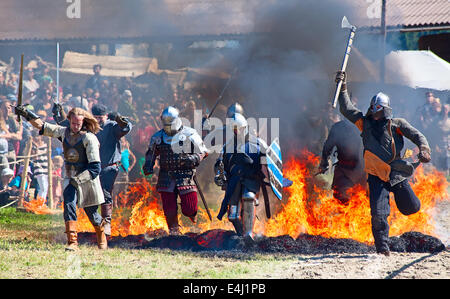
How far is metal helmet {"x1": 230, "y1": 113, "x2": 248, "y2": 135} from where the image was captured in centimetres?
898

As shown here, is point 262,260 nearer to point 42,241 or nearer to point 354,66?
point 42,241

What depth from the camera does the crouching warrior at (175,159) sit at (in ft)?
30.2

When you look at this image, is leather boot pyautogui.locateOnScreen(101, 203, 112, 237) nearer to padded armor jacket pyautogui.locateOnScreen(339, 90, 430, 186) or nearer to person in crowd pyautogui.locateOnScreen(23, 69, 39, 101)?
padded armor jacket pyautogui.locateOnScreen(339, 90, 430, 186)

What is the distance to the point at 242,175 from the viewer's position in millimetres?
8969

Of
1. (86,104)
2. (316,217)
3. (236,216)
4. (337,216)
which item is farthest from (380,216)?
(86,104)

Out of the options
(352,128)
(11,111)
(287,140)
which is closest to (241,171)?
(352,128)

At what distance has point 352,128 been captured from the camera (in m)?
9.79

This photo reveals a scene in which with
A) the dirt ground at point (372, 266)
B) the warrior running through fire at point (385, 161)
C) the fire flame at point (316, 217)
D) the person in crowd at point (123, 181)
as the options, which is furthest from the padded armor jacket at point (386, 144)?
the person in crowd at point (123, 181)

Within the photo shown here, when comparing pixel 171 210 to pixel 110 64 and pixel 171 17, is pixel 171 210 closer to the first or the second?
pixel 171 17

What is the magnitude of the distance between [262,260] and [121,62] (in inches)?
290

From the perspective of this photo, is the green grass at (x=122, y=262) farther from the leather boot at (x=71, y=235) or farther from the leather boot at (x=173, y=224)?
the leather boot at (x=173, y=224)

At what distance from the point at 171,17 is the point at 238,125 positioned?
16.9 ft

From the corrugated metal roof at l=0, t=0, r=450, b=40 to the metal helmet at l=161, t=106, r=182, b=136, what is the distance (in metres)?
4.28

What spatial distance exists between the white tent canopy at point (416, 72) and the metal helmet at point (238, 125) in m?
4.30
